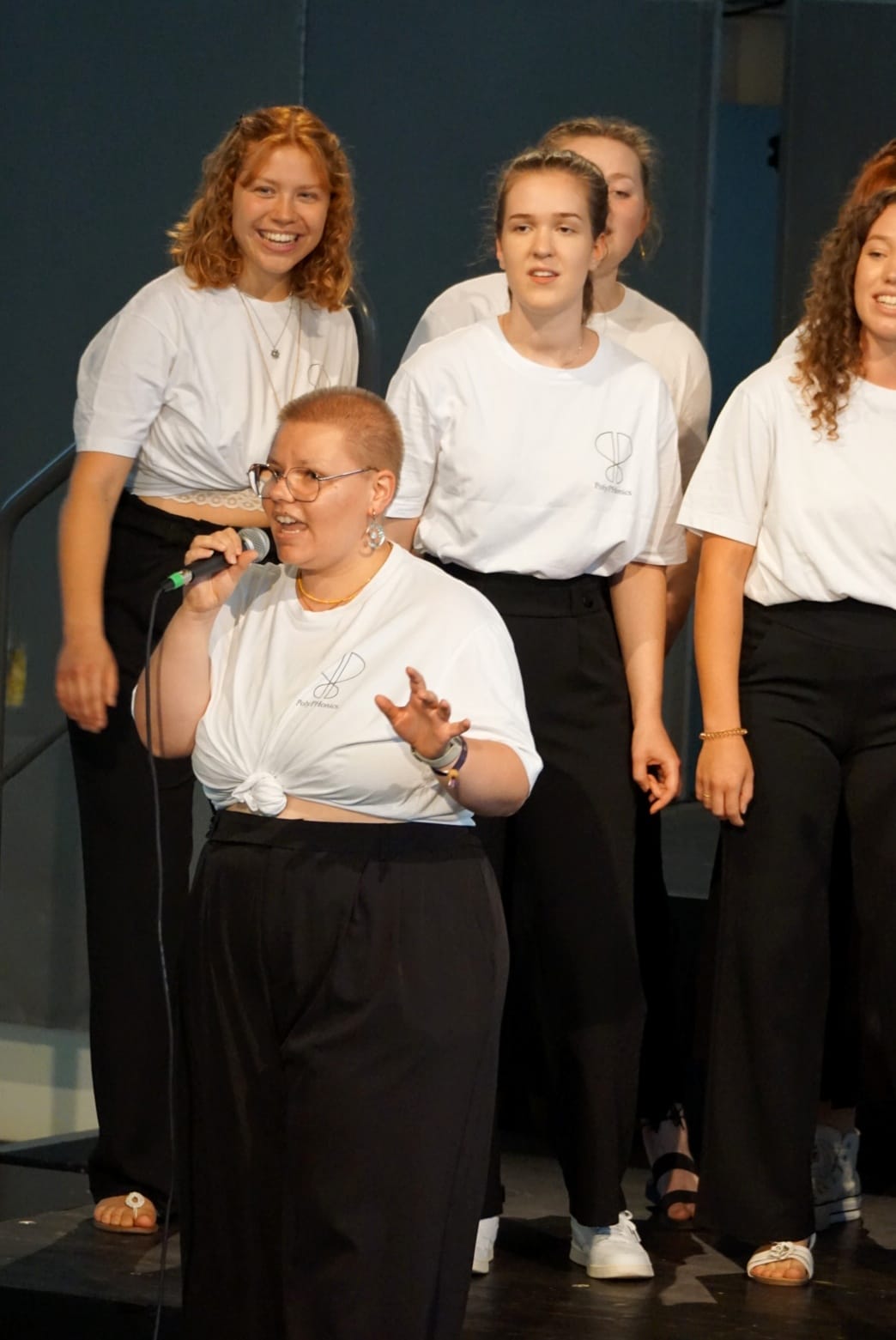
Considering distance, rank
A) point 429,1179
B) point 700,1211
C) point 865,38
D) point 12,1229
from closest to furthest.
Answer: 1. point 429,1179
2. point 700,1211
3. point 12,1229
4. point 865,38

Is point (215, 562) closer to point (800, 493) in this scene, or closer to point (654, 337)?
point (800, 493)

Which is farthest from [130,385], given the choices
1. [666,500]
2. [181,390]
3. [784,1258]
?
[784,1258]

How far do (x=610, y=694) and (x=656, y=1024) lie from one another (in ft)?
2.09

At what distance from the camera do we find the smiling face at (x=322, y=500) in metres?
2.18

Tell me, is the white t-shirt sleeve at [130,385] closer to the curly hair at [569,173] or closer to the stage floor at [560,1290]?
the curly hair at [569,173]

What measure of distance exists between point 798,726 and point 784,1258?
789 mm

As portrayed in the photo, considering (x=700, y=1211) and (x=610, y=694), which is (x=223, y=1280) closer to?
(x=700, y=1211)

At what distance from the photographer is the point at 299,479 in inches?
86.0

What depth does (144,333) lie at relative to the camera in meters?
2.91

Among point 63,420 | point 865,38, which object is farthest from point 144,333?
point 865,38

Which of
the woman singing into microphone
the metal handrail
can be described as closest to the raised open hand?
the woman singing into microphone

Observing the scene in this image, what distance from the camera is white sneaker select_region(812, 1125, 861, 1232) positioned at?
119 inches

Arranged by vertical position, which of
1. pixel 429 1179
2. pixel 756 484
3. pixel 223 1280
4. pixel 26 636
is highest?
pixel 756 484

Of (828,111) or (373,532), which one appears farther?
(828,111)
